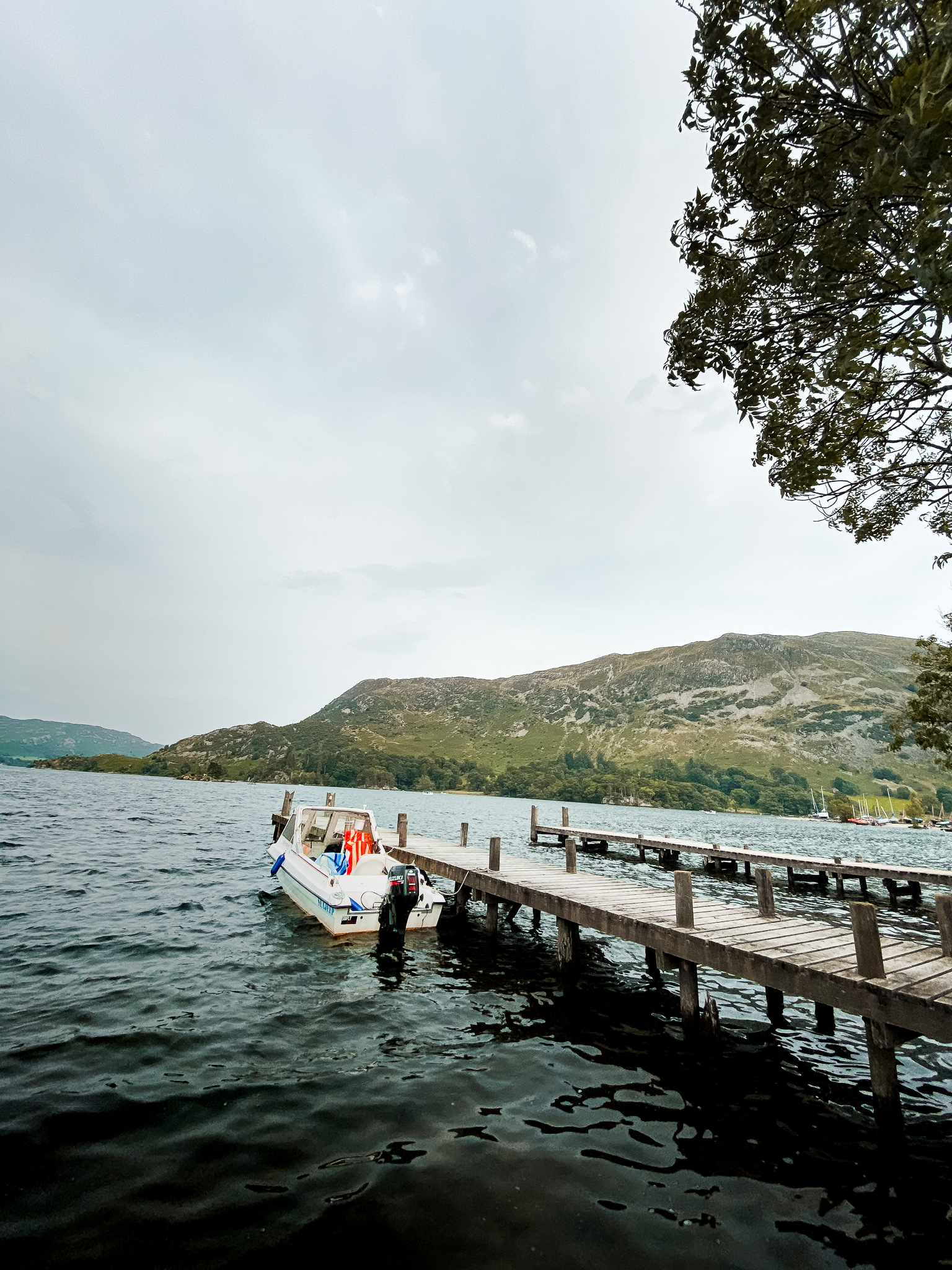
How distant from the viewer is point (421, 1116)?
19.6ft

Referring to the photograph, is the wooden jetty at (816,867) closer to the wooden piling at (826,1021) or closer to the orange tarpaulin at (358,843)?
the orange tarpaulin at (358,843)

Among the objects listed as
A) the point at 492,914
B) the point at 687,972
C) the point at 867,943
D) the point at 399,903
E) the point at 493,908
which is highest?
the point at 867,943

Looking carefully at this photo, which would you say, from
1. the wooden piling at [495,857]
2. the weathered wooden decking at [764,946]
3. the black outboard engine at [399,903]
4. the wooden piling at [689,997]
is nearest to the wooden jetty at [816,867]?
the wooden piling at [495,857]

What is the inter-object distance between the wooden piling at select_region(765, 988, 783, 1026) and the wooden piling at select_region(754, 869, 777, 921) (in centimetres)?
126

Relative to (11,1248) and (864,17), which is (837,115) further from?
(11,1248)

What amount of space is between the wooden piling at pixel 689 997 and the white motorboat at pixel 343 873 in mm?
5544

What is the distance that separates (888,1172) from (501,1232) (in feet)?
13.9

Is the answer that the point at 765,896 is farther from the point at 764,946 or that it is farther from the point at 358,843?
the point at 358,843

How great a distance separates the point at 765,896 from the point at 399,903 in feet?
24.1

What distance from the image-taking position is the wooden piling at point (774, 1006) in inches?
391

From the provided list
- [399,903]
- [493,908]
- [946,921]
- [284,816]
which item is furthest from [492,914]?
[284,816]

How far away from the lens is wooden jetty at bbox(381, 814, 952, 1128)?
6.59 meters

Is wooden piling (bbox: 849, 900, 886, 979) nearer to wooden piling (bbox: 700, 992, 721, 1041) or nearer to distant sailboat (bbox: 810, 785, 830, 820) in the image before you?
wooden piling (bbox: 700, 992, 721, 1041)

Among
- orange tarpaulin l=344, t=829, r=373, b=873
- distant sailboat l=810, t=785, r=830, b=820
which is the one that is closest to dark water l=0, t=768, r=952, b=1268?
orange tarpaulin l=344, t=829, r=373, b=873
